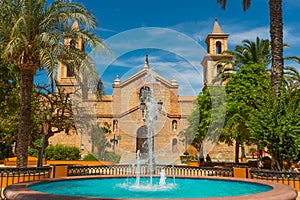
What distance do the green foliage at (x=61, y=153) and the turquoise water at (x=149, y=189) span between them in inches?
706

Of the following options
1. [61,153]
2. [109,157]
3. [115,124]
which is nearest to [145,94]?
[115,124]

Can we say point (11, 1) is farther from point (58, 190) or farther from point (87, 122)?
point (87, 122)

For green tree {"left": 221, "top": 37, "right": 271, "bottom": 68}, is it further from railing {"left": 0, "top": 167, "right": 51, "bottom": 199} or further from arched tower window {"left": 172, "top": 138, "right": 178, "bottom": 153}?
railing {"left": 0, "top": 167, "right": 51, "bottom": 199}

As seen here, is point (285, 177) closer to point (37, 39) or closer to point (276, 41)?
point (276, 41)

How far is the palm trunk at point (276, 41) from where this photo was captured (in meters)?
12.1

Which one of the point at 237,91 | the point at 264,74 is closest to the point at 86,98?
the point at 237,91

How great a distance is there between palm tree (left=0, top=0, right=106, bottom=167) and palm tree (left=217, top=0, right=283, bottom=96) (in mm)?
6986

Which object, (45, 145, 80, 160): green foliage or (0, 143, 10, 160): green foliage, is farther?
Answer: (0, 143, 10, 160): green foliage

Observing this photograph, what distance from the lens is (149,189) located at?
7863 mm

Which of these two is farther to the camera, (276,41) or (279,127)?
(276,41)

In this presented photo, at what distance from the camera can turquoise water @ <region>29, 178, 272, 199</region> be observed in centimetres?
658

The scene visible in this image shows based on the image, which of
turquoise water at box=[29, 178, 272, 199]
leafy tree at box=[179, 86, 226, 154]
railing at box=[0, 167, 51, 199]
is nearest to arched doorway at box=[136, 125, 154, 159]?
leafy tree at box=[179, 86, 226, 154]

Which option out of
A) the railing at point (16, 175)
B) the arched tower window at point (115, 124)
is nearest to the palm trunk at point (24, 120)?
the railing at point (16, 175)

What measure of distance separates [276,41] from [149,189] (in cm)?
835
